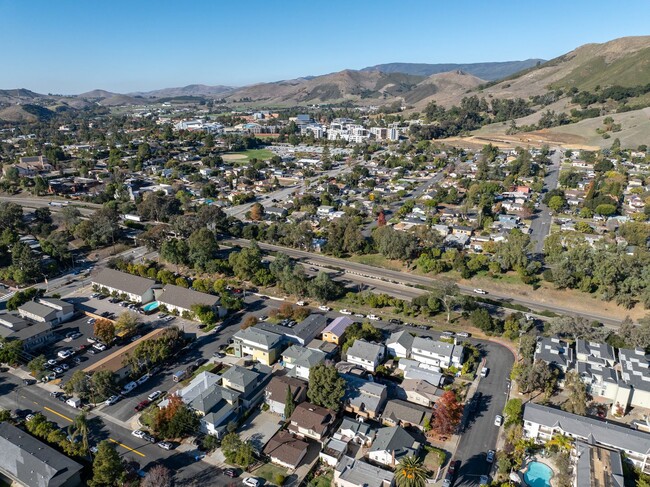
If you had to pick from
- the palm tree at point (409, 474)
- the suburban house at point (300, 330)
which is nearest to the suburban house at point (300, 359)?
the suburban house at point (300, 330)

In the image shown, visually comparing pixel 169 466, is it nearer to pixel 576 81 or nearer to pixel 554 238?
pixel 554 238

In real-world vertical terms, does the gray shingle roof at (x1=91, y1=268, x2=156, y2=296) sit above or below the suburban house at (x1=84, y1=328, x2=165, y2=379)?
above

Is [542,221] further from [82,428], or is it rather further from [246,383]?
[82,428]

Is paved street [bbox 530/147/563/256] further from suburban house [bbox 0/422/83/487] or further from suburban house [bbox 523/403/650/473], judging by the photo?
suburban house [bbox 0/422/83/487]

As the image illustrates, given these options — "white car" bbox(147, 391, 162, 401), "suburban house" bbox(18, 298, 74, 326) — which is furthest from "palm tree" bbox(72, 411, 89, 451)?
"suburban house" bbox(18, 298, 74, 326)

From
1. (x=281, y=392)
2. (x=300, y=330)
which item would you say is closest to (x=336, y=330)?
(x=300, y=330)

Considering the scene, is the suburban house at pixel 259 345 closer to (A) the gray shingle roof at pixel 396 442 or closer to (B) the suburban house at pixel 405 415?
(B) the suburban house at pixel 405 415
